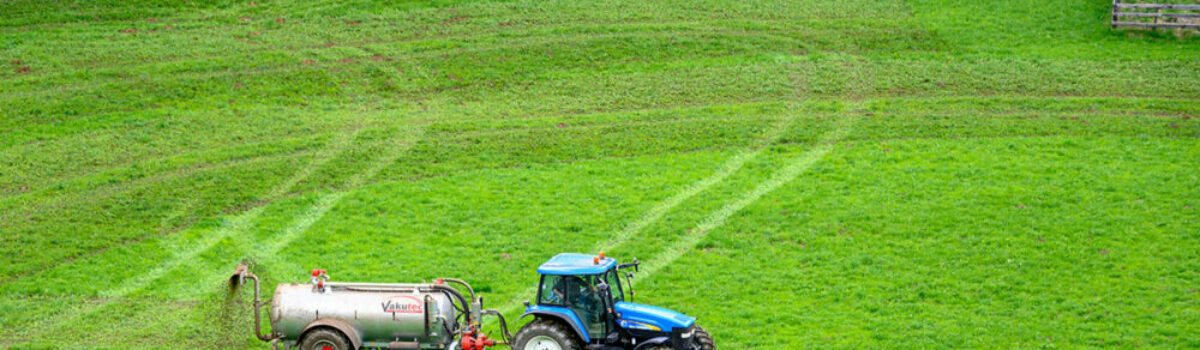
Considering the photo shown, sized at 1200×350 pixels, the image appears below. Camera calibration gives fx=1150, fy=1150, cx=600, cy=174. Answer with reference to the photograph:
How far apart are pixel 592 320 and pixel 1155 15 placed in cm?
4082

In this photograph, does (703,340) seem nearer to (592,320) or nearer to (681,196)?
(592,320)

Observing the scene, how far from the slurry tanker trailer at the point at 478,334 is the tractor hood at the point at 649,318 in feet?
0.07

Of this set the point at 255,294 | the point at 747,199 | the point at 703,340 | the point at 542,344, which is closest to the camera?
the point at 542,344

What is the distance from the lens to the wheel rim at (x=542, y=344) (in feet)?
80.4

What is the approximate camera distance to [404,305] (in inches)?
982

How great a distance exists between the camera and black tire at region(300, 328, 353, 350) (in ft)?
81.1

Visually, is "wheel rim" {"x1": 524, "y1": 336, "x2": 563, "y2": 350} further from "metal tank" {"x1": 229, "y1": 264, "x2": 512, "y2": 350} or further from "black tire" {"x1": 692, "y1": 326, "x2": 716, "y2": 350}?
"black tire" {"x1": 692, "y1": 326, "x2": 716, "y2": 350}

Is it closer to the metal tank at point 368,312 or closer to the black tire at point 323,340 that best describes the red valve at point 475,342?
the metal tank at point 368,312

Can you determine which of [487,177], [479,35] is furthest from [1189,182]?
[479,35]

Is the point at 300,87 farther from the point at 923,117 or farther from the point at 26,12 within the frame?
the point at 923,117

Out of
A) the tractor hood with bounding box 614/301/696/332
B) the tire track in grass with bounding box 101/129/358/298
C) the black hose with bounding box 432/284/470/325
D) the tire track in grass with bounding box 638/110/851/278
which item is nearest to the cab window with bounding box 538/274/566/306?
the tractor hood with bounding box 614/301/696/332

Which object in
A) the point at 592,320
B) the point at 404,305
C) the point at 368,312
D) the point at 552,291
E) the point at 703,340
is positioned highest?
the point at 552,291

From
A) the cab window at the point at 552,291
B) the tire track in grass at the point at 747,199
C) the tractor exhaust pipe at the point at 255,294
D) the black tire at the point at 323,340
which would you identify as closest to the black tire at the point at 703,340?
the cab window at the point at 552,291

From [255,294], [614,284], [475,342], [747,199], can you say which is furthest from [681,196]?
[255,294]
